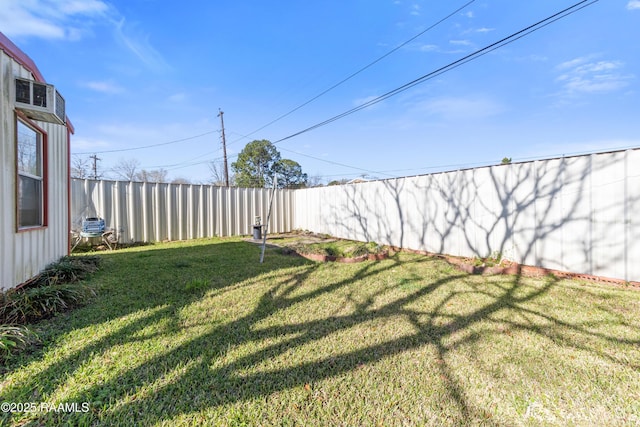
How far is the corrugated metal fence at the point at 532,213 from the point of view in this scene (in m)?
Result: 3.64

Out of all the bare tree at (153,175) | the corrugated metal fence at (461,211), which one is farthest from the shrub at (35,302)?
the bare tree at (153,175)

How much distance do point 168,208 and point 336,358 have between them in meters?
8.23

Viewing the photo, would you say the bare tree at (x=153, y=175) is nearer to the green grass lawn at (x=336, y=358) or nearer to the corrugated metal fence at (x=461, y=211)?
the corrugated metal fence at (x=461, y=211)

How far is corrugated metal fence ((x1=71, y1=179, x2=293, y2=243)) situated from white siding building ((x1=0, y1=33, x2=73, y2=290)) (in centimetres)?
401

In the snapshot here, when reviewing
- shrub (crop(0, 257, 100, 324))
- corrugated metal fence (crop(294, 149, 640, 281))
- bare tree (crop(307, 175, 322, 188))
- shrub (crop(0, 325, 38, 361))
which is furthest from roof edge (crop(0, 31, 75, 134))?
bare tree (crop(307, 175, 322, 188))

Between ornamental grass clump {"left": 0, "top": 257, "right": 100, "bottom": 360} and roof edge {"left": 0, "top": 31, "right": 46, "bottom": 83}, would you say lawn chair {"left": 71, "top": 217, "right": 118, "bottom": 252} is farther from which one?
roof edge {"left": 0, "top": 31, "right": 46, "bottom": 83}

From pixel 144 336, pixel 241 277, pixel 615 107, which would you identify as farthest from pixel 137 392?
pixel 615 107

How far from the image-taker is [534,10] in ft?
14.8

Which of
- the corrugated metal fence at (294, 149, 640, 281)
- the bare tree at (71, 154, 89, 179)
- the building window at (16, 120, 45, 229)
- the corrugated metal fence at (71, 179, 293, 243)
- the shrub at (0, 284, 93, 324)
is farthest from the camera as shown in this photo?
the bare tree at (71, 154, 89, 179)

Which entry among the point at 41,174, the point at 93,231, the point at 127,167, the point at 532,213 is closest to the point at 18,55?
the point at 41,174

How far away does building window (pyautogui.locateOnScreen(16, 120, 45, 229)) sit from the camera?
3.12m

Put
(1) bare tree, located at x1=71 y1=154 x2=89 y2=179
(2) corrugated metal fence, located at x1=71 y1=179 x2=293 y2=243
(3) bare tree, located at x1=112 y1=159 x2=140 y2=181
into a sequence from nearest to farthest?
(2) corrugated metal fence, located at x1=71 y1=179 x2=293 y2=243
(1) bare tree, located at x1=71 y1=154 x2=89 y2=179
(3) bare tree, located at x1=112 y1=159 x2=140 y2=181

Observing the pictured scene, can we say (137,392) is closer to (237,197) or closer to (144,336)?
(144,336)

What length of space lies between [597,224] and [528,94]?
18.9 feet
